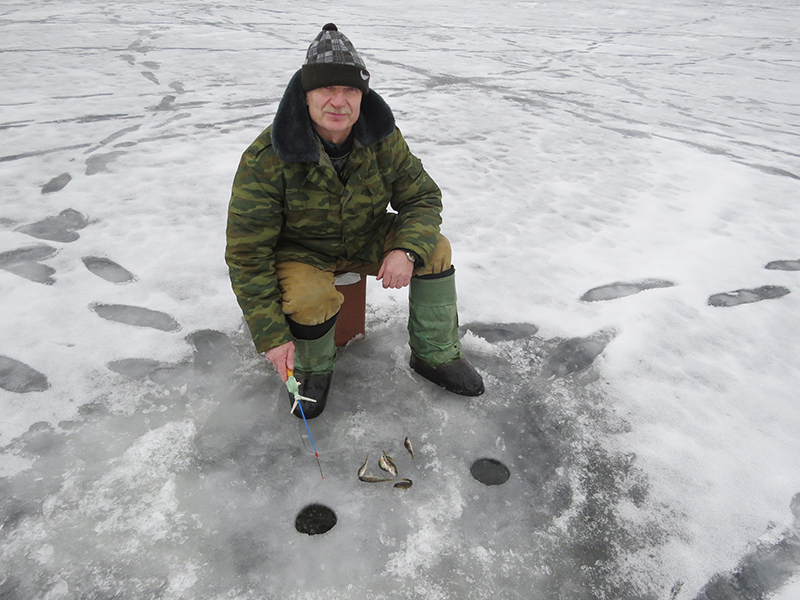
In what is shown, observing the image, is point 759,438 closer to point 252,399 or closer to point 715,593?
point 715,593

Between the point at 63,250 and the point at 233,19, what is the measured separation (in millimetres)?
10185

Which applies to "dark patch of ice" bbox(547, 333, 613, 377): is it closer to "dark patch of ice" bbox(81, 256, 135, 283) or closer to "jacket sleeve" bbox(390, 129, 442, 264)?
"jacket sleeve" bbox(390, 129, 442, 264)

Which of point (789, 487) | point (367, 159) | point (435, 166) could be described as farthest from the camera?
point (435, 166)

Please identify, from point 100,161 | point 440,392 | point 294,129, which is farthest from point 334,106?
point 100,161

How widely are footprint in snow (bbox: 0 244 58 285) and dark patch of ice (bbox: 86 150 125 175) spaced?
3.84 feet

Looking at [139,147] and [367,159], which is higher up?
[367,159]

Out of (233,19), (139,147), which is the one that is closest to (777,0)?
(233,19)

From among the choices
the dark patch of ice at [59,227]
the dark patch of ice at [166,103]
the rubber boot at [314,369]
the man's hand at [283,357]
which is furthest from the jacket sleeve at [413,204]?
the dark patch of ice at [166,103]

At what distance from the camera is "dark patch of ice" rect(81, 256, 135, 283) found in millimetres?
2545

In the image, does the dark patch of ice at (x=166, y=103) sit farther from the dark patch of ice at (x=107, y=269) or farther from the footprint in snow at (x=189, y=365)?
the footprint in snow at (x=189, y=365)

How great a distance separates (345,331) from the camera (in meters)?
2.21

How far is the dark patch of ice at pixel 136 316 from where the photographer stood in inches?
89.3

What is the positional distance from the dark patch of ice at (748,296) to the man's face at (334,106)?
197 centimetres

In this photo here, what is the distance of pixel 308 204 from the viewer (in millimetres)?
1763
